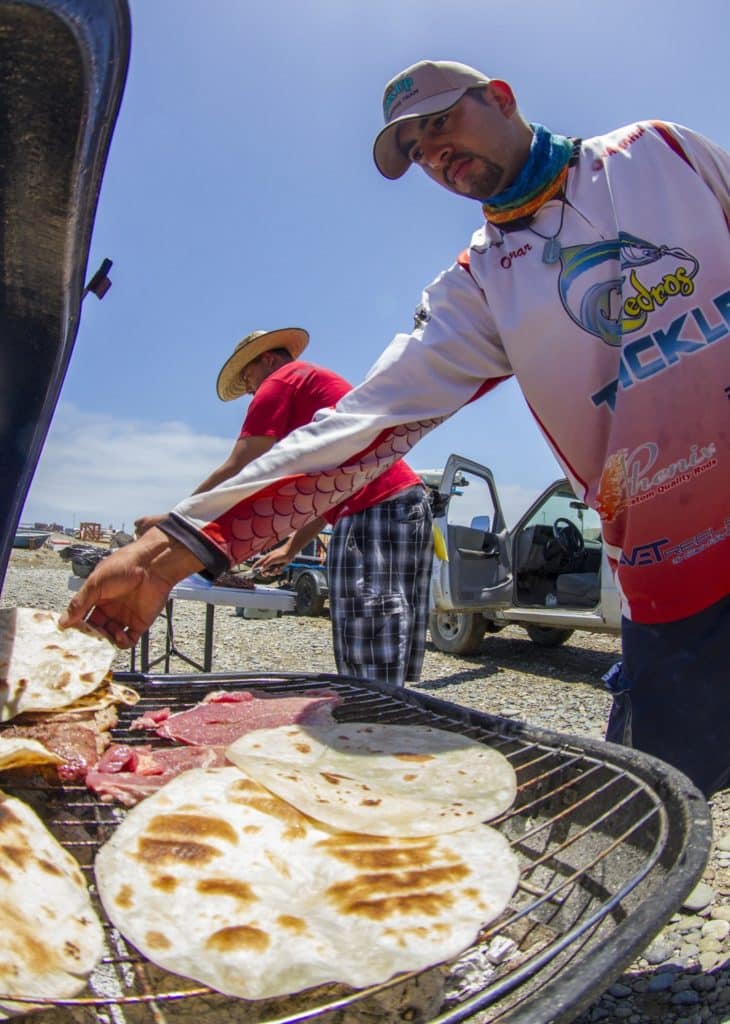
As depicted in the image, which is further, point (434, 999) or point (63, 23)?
point (434, 999)

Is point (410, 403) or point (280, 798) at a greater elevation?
point (410, 403)

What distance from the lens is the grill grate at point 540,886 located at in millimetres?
860

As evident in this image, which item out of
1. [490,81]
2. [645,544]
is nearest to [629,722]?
[645,544]

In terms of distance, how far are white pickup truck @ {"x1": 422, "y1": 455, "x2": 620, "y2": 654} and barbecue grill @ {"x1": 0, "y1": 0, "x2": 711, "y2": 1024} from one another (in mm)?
6417

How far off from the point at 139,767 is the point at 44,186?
1083mm

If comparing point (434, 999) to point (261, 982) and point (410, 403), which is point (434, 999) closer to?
point (261, 982)

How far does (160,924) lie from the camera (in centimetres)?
104

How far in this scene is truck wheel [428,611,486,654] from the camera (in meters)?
8.55

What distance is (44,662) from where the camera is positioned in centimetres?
199

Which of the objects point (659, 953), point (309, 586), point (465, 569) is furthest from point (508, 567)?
point (659, 953)

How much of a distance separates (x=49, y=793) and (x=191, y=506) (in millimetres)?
647

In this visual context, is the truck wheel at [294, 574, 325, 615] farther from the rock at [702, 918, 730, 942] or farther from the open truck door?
the rock at [702, 918, 730, 942]

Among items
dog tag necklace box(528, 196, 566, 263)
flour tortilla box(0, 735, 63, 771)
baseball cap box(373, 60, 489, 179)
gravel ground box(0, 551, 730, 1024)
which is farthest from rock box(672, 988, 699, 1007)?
baseball cap box(373, 60, 489, 179)

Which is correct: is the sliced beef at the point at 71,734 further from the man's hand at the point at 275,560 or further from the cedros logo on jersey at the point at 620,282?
the man's hand at the point at 275,560
